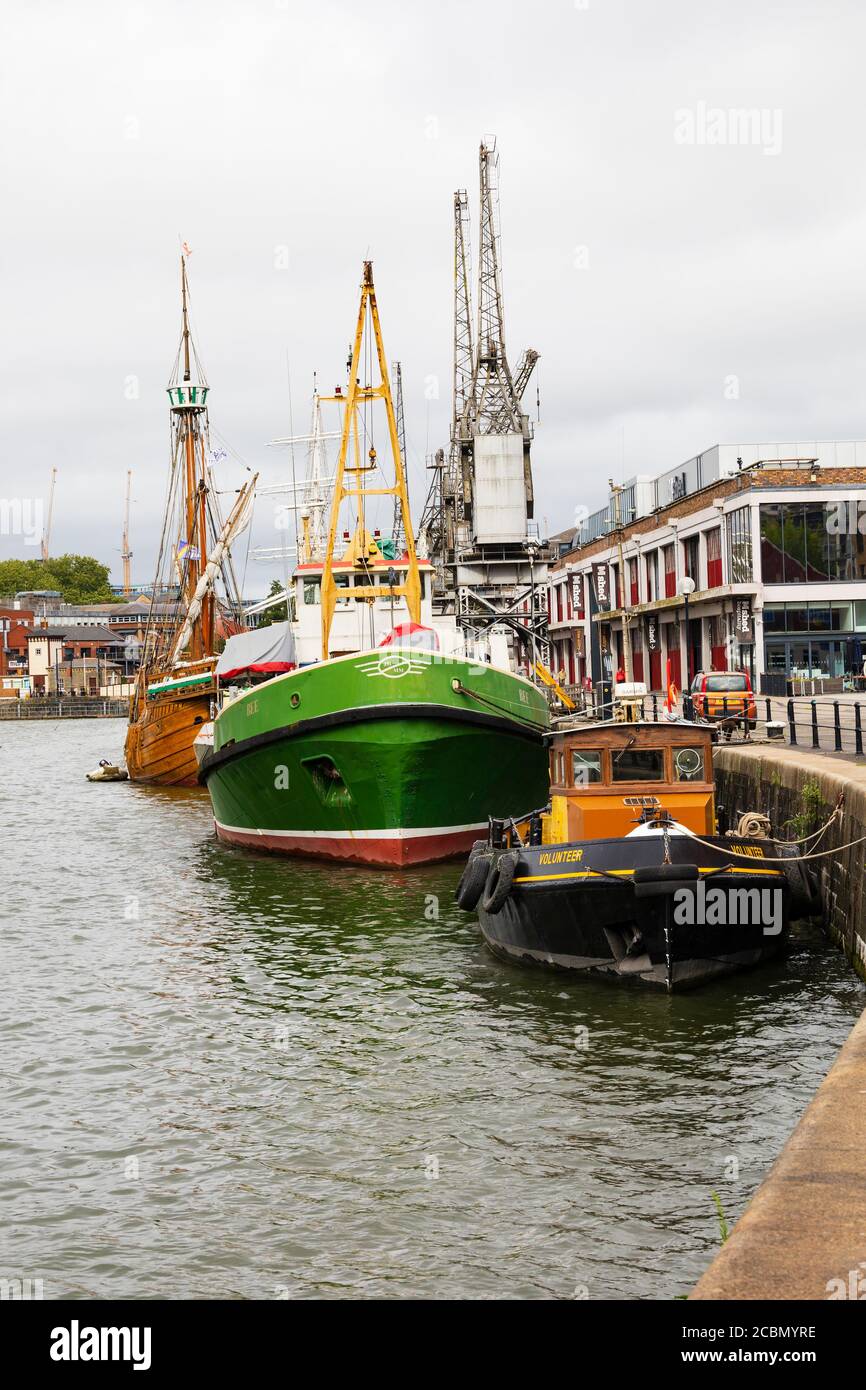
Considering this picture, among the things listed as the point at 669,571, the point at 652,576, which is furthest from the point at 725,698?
the point at 652,576

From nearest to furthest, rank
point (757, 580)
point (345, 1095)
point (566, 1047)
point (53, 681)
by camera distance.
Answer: point (345, 1095), point (566, 1047), point (757, 580), point (53, 681)

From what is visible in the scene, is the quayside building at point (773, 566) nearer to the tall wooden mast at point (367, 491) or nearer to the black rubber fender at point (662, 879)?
the tall wooden mast at point (367, 491)

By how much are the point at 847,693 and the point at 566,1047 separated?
113ft

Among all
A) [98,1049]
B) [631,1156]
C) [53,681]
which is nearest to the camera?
[631,1156]

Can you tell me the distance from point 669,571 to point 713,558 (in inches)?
253

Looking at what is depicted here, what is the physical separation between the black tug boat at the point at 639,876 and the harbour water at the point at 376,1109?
0.36 meters

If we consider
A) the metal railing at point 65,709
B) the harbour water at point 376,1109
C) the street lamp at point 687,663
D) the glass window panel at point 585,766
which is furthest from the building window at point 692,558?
the metal railing at point 65,709

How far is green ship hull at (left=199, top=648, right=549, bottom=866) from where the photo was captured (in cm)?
2188

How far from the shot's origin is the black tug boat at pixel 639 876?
13.3 metres
